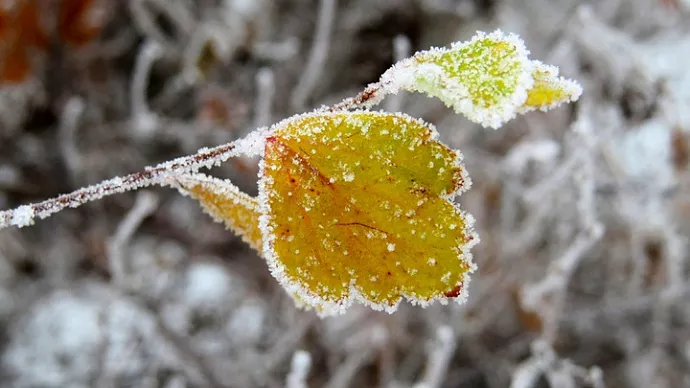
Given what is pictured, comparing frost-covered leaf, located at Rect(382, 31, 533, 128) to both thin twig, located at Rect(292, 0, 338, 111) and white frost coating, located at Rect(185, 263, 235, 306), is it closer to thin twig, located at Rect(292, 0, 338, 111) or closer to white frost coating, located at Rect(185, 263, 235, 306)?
thin twig, located at Rect(292, 0, 338, 111)

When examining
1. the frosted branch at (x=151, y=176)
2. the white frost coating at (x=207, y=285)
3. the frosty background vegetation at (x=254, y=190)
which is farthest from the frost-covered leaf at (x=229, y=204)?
the white frost coating at (x=207, y=285)

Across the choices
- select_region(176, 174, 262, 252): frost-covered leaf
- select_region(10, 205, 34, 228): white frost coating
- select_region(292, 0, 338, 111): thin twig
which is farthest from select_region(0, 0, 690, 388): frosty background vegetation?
select_region(10, 205, 34, 228): white frost coating

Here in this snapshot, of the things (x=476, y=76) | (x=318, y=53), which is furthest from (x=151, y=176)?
(x=318, y=53)

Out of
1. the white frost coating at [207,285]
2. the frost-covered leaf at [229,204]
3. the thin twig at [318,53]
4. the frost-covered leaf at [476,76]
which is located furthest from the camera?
the white frost coating at [207,285]

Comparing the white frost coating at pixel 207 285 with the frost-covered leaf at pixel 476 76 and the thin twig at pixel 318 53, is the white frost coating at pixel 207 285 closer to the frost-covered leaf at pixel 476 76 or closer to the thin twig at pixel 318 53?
the thin twig at pixel 318 53

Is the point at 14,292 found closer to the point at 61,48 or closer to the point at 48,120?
the point at 48,120

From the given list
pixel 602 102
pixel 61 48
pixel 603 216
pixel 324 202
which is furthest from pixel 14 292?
pixel 602 102

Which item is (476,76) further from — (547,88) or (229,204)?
(229,204)
